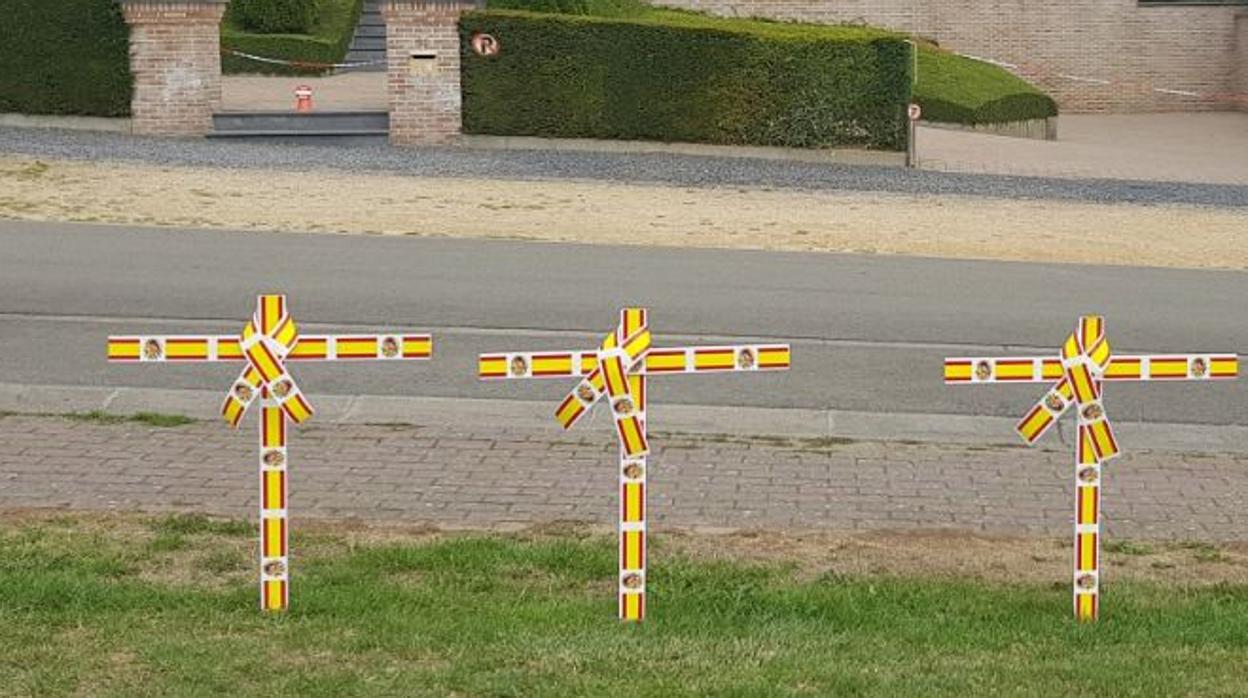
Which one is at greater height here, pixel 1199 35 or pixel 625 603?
pixel 1199 35

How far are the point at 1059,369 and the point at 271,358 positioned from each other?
2.65 m

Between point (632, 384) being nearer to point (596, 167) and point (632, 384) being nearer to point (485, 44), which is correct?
point (596, 167)

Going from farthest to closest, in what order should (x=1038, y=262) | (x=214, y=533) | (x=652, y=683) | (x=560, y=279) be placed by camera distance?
(x=1038, y=262) < (x=560, y=279) < (x=214, y=533) < (x=652, y=683)

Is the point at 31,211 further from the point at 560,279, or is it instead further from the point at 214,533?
the point at 214,533

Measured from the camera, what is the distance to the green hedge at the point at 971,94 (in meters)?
29.2

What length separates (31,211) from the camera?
59.7 feet

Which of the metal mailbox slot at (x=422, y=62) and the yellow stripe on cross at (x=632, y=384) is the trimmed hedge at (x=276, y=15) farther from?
the yellow stripe on cross at (x=632, y=384)

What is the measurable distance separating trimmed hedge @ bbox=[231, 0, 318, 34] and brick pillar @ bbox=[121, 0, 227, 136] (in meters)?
7.14

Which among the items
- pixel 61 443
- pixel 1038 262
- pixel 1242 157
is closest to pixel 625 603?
pixel 61 443

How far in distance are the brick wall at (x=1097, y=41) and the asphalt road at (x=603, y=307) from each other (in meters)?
18.8

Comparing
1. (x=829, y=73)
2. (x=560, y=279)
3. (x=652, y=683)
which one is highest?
(x=829, y=73)

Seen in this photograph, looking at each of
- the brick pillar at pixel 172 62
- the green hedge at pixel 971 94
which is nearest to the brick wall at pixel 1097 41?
the green hedge at pixel 971 94

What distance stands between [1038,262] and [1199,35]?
65.8 feet

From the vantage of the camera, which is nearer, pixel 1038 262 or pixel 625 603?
pixel 625 603
